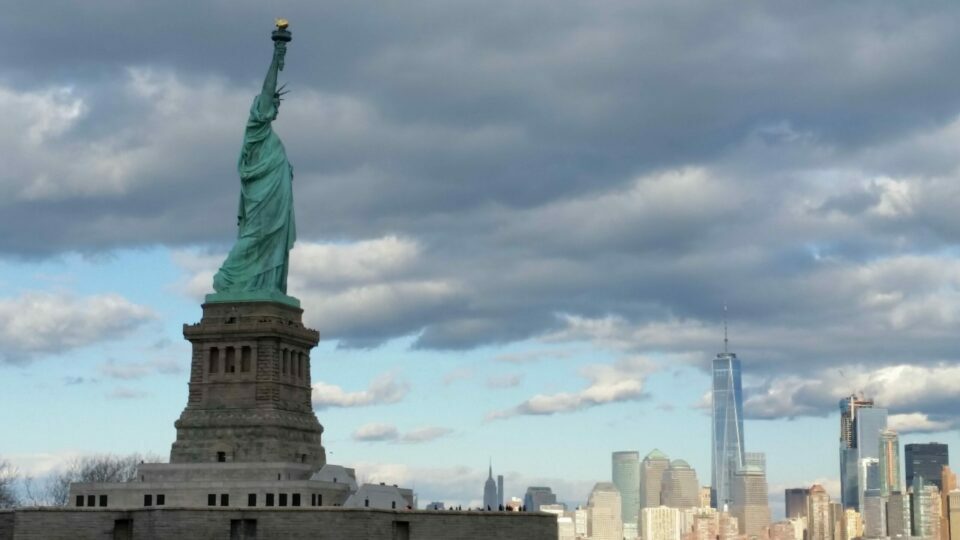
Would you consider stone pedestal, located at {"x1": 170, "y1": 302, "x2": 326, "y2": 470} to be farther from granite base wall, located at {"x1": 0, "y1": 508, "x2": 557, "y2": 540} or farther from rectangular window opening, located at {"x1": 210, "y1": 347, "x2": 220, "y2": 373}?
granite base wall, located at {"x1": 0, "y1": 508, "x2": 557, "y2": 540}

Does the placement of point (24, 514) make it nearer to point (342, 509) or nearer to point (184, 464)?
point (184, 464)

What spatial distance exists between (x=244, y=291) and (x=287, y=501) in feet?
53.3

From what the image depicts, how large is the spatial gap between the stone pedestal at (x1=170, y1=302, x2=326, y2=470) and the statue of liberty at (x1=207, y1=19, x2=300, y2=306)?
1.93 m

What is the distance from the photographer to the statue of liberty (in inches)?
4395

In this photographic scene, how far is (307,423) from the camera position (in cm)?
11144

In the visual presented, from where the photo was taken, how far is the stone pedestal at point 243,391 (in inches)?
4218

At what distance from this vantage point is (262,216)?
4449 inches

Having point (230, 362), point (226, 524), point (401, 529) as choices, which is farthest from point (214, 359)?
point (401, 529)

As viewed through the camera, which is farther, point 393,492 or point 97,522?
point 393,492

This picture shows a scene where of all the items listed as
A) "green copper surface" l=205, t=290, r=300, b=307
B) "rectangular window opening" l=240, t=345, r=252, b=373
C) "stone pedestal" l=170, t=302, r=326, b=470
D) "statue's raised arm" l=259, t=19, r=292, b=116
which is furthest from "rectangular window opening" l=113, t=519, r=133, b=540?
"statue's raised arm" l=259, t=19, r=292, b=116

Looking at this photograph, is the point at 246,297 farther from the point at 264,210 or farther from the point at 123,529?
the point at 123,529

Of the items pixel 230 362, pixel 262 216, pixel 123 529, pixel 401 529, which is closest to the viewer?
pixel 123 529

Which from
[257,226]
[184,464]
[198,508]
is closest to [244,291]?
[257,226]

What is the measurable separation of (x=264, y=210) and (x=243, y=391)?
1251 centimetres
